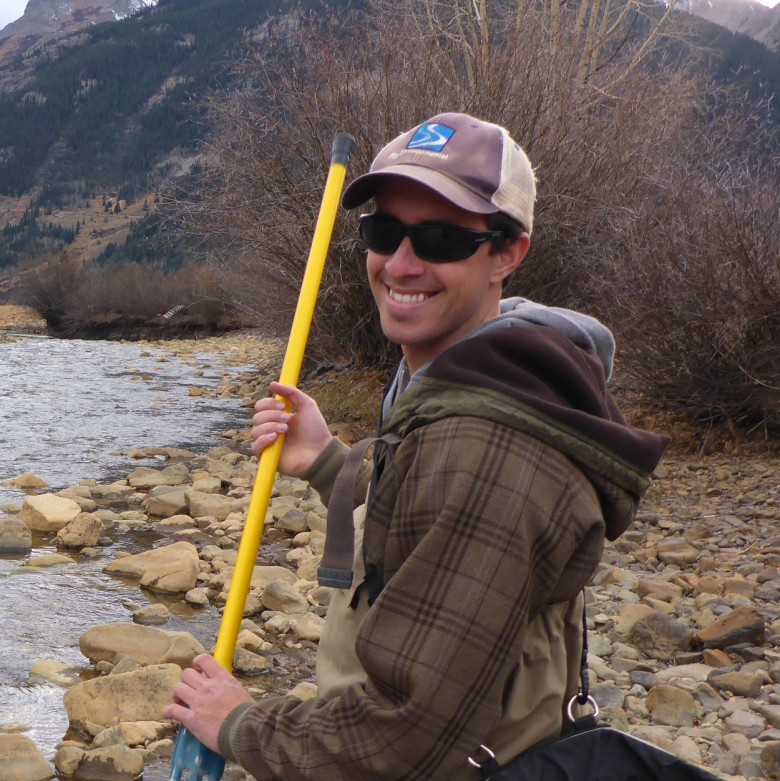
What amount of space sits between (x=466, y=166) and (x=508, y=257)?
17 cm

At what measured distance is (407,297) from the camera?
1598mm

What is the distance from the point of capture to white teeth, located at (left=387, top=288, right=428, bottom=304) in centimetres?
158

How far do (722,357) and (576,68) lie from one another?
16.7 ft

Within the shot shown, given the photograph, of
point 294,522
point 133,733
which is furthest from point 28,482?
point 133,733

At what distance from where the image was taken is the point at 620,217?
8.96 meters

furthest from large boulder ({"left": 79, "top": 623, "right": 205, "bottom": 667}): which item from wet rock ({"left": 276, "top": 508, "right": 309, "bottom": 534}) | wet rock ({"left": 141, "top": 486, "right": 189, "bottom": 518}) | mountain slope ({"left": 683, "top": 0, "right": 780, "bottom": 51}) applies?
mountain slope ({"left": 683, "top": 0, "right": 780, "bottom": 51})

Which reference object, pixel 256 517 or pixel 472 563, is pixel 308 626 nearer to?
pixel 256 517

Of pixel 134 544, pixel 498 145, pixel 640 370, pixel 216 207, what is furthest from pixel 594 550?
pixel 216 207

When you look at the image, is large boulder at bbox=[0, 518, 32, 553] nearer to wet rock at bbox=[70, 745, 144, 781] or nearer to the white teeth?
wet rock at bbox=[70, 745, 144, 781]

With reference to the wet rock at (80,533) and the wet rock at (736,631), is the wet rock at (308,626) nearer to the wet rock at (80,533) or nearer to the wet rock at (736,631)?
the wet rock at (736,631)

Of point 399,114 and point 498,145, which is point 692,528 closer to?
point 399,114

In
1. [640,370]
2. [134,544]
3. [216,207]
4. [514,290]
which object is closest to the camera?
[134,544]

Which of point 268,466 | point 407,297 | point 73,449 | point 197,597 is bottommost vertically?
point 73,449

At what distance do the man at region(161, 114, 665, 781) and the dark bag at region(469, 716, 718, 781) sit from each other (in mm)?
27
